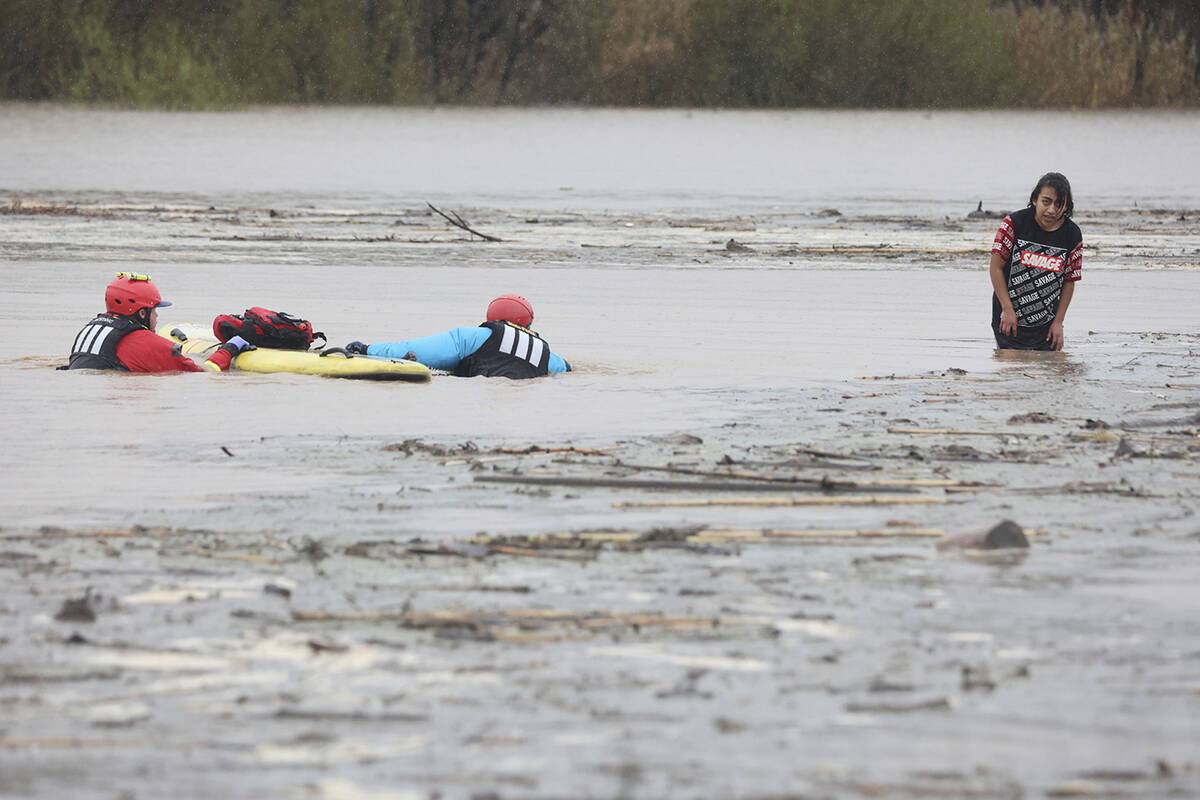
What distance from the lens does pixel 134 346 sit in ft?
40.5

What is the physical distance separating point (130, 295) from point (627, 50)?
50.1 m

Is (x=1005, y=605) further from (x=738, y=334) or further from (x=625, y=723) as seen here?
(x=738, y=334)

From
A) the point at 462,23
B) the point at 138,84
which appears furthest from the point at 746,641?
the point at 462,23

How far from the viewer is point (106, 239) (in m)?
22.0

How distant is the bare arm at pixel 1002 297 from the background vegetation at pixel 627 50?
42753 mm

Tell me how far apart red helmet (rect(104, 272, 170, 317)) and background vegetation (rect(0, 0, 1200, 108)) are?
149 feet

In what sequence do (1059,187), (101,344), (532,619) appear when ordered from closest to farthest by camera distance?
1. (532,619)
2. (101,344)
3. (1059,187)

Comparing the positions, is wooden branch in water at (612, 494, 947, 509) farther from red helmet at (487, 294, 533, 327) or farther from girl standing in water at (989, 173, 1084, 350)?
girl standing in water at (989, 173, 1084, 350)

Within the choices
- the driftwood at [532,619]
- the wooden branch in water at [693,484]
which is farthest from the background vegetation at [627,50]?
the driftwood at [532,619]

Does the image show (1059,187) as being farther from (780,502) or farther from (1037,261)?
(780,502)

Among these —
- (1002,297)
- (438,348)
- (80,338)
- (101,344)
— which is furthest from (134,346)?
(1002,297)

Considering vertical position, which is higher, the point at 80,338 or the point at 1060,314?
the point at 1060,314

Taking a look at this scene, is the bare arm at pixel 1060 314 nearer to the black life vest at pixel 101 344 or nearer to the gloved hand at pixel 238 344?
the gloved hand at pixel 238 344

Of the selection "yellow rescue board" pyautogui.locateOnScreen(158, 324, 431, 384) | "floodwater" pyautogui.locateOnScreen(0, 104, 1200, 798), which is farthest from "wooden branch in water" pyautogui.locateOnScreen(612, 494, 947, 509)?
"yellow rescue board" pyautogui.locateOnScreen(158, 324, 431, 384)
